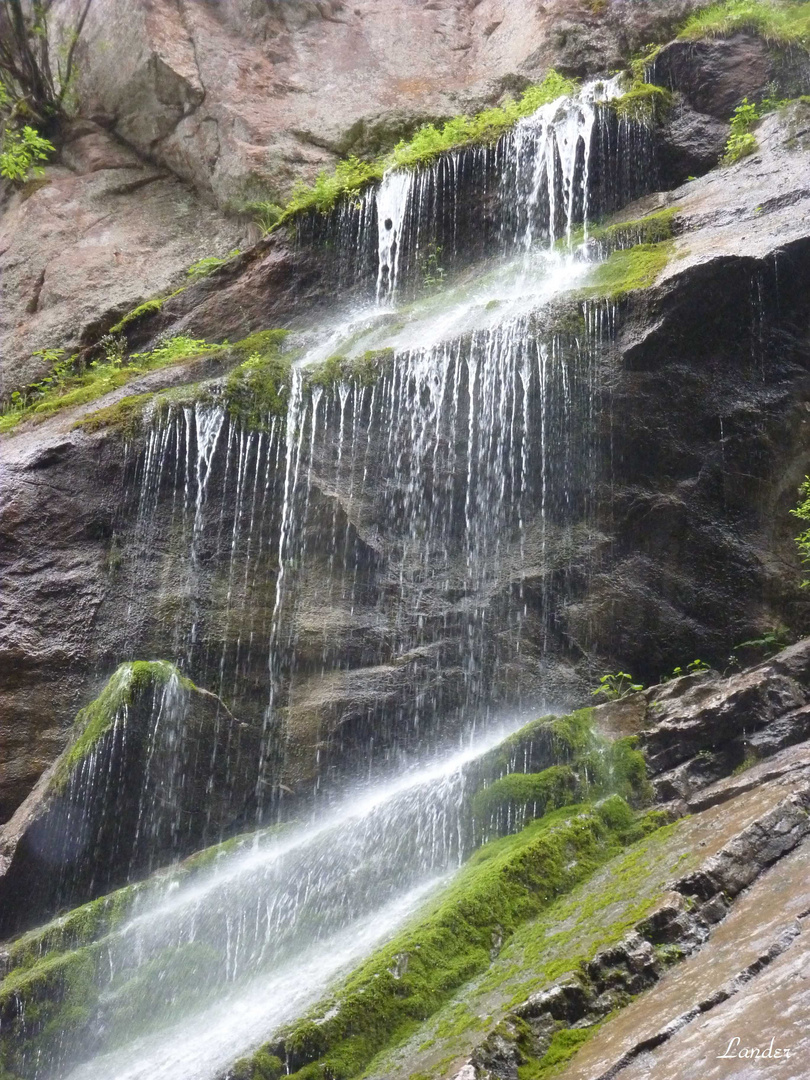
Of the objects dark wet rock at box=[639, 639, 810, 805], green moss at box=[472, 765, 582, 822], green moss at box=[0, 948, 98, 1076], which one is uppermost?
dark wet rock at box=[639, 639, 810, 805]

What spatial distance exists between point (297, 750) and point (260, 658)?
3.26ft

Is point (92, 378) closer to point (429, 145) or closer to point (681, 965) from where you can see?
point (429, 145)

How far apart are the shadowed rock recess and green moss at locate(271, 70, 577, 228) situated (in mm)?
87

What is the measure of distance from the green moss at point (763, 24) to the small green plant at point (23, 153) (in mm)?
10614

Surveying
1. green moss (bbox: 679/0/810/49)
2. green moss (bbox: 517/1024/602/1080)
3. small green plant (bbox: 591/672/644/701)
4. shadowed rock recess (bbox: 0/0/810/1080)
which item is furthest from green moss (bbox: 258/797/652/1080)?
green moss (bbox: 679/0/810/49)

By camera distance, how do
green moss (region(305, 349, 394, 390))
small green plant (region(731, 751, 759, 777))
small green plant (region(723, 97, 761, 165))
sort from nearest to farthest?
1. small green plant (region(731, 751, 759, 777))
2. green moss (region(305, 349, 394, 390))
3. small green plant (region(723, 97, 761, 165))

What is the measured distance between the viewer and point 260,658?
10.2 metres

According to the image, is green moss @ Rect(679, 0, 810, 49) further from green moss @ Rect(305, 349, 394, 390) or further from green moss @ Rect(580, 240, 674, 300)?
green moss @ Rect(305, 349, 394, 390)

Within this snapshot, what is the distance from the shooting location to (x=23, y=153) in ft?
58.6

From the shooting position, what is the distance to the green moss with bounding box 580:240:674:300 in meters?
9.97

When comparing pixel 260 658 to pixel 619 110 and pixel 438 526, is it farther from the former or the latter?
pixel 619 110

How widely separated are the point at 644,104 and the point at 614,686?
7623 mm

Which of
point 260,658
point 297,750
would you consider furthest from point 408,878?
point 260,658

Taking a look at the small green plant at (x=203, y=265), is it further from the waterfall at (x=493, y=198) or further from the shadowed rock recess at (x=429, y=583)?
the waterfall at (x=493, y=198)
